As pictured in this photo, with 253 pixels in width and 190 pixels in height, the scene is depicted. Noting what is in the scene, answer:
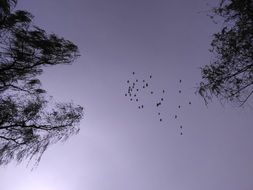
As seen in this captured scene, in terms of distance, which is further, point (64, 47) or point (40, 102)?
point (40, 102)

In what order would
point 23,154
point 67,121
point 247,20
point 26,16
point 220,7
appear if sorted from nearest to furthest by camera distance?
point 247,20
point 220,7
point 26,16
point 23,154
point 67,121

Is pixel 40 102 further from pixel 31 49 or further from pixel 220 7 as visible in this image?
pixel 220 7

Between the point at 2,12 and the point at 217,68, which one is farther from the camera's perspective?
the point at 2,12

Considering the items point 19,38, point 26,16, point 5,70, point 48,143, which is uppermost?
point 26,16

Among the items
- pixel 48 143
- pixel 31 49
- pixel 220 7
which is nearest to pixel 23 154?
pixel 48 143

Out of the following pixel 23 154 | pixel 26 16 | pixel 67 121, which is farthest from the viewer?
pixel 67 121

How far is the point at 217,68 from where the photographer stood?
7.33m

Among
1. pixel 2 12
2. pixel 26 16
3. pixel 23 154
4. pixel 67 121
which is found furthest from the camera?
pixel 67 121

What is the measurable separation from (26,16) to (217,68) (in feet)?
20.5

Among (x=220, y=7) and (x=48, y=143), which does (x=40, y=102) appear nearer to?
(x=48, y=143)

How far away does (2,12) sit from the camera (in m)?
8.48

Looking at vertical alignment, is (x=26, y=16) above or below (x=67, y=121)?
above

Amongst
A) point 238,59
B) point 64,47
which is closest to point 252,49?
point 238,59

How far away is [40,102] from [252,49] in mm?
8174
